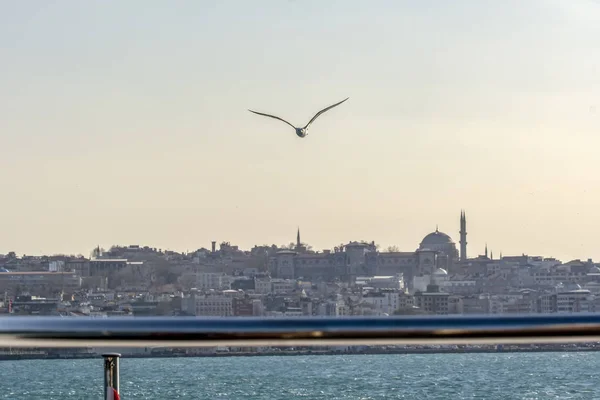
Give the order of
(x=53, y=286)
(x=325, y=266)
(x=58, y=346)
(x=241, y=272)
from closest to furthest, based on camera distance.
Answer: (x=58, y=346)
(x=53, y=286)
(x=241, y=272)
(x=325, y=266)

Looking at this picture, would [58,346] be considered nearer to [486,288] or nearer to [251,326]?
[251,326]

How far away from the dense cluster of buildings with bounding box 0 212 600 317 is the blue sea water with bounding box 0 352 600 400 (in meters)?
10.5

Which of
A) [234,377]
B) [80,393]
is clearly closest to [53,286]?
[234,377]

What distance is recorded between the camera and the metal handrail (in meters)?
0.60

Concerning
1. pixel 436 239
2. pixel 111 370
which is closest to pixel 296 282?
pixel 436 239

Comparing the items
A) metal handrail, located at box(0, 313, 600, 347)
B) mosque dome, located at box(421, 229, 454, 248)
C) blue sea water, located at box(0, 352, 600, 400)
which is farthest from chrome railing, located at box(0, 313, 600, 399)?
mosque dome, located at box(421, 229, 454, 248)

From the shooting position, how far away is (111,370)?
65 centimetres

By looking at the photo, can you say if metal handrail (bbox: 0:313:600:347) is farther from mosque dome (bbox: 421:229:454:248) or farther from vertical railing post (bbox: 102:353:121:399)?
mosque dome (bbox: 421:229:454:248)

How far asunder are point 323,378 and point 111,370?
18.0 m

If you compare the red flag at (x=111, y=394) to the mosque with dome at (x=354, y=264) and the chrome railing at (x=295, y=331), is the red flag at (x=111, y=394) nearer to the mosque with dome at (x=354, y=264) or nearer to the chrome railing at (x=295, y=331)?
the chrome railing at (x=295, y=331)

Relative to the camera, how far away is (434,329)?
2.01 feet

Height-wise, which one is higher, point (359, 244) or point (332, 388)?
point (359, 244)

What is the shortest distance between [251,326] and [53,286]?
43.4 m

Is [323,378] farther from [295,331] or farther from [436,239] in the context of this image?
[436,239]
